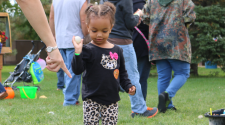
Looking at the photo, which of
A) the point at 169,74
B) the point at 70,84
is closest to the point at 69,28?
the point at 70,84

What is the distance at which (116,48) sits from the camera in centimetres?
262

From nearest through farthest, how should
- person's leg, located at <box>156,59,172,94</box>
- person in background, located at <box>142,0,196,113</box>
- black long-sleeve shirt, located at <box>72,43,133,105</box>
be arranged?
black long-sleeve shirt, located at <box>72,43,133,105</box>
person in background, located at <box>142,0,196,113</box>
person's leg, located at <box>156,59,172,94</box>

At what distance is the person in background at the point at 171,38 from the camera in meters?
4.04

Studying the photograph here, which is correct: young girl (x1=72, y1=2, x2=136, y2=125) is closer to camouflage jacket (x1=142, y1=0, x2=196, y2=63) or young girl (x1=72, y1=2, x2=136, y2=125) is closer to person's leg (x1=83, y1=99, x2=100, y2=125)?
person's leg (x1=83, y1=99, x2=100, y2=125)

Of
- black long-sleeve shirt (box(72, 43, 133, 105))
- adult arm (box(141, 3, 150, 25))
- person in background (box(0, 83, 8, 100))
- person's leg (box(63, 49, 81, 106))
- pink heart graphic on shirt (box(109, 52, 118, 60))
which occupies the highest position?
adult arm (box(141, 3, 150, 25))

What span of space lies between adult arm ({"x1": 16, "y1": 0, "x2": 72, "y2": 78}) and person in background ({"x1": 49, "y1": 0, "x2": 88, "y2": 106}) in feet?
9.14

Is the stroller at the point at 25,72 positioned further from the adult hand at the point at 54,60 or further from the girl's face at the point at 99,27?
the adult hand at the point at 54,60

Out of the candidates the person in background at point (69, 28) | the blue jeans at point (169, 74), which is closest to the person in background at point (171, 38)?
the blue jeans at point (169, 74)

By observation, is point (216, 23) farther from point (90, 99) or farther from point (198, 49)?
point (90, 99)

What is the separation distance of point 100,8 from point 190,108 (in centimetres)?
297

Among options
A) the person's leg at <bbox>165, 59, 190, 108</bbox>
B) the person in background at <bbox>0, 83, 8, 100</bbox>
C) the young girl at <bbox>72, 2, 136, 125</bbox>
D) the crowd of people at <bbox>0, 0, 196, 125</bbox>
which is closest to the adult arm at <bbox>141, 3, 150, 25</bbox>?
the crowd of people at <bbox>0, 0, 196, 125</bbox>

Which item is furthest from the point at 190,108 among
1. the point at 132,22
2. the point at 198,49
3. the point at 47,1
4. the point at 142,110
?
the point at 47,1

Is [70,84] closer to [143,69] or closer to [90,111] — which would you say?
[143,69]

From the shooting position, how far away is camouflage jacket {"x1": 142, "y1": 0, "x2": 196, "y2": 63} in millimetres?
4051
